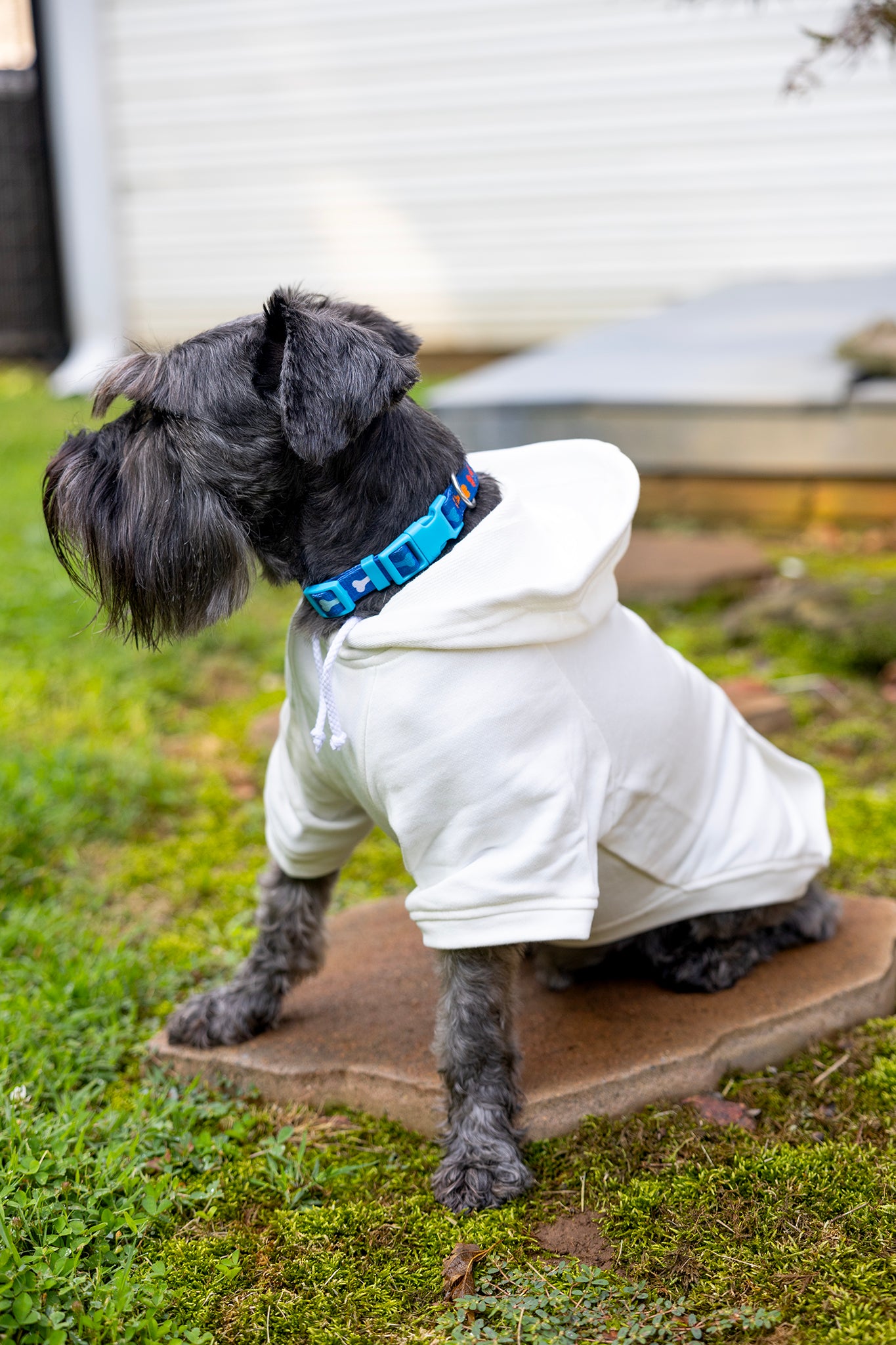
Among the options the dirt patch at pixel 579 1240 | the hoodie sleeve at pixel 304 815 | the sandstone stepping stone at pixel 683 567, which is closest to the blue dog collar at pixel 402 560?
the hoodie sleeve at pixel 304 815

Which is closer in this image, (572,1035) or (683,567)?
(572,1035)

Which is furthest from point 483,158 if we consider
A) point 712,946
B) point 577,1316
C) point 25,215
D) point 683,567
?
point 577,1316

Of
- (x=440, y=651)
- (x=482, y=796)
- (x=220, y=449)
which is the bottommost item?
(x=482, y=796)

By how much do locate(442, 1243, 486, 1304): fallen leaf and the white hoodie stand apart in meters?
0.55

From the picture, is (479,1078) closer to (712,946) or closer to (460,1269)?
(460,1269)

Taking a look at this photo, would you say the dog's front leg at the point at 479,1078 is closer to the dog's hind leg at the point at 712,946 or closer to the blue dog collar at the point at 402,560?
the dog's hind leg at the point at 712,946

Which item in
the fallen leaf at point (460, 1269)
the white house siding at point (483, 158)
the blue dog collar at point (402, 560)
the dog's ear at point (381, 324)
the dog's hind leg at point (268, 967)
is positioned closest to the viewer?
the fallen leaf at point (460, 1269)

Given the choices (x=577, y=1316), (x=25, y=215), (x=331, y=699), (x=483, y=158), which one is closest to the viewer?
(x=577, y=1316)

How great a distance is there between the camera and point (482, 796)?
2.19m

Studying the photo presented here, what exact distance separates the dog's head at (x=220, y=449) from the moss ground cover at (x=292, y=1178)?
21 centimetres

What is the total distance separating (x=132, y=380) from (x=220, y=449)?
23 centimetres

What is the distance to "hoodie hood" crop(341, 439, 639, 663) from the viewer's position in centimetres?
219

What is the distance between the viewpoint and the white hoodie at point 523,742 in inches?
86.2

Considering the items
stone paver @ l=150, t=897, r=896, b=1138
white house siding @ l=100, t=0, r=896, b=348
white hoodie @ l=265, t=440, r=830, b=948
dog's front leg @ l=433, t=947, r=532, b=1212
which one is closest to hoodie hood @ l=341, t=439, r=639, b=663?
white hoodie @ l=265, t=440, r=830, b=948
